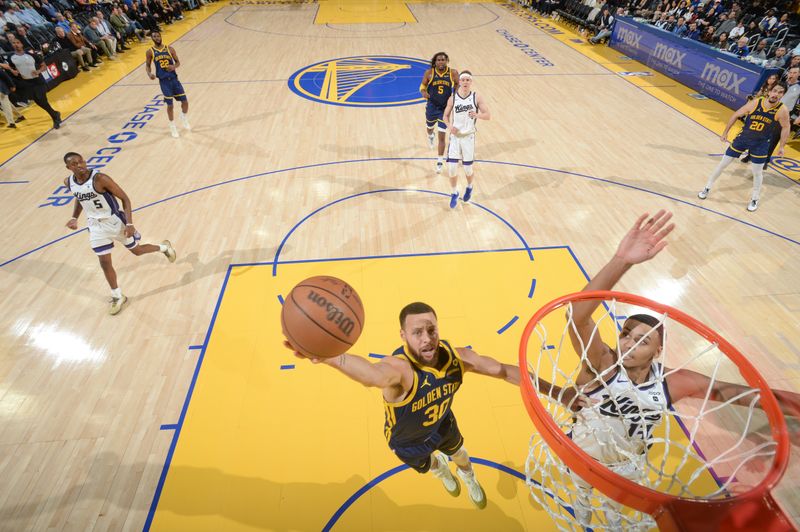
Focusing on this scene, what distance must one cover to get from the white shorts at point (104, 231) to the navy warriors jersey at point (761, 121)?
8150 mm

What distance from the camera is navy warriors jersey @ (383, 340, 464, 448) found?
2.41 m

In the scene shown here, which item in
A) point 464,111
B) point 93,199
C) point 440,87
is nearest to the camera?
point 93,199

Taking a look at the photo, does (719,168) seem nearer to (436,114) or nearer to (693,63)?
(436,114)

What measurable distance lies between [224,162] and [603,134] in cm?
741

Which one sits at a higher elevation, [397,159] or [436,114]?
[436,114]

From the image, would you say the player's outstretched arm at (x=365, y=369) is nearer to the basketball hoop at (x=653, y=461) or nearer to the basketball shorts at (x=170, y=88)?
the basketball hoop at (x=653, y=461)

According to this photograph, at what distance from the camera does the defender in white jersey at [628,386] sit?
2.24 m

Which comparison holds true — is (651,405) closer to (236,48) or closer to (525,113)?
(525,113)

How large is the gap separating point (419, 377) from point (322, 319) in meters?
0.63

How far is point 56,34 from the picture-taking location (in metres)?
11.7

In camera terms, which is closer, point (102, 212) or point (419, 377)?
point (419, 377)

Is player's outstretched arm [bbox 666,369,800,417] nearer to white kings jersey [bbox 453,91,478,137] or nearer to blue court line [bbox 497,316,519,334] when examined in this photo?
blue court line [bbox 497,316,519,334]

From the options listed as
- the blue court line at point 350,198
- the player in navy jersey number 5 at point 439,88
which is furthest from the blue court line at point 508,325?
the player in navy jersey number 5 at point 439,88

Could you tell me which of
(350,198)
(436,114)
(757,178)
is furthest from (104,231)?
(757,178)
